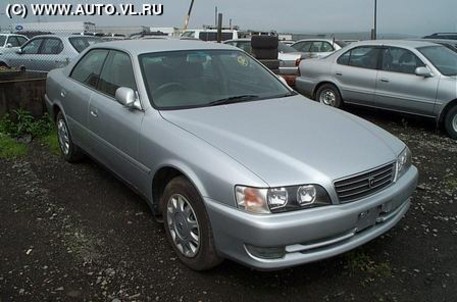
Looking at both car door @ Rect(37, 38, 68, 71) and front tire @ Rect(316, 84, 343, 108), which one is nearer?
front tire @ Rect(316, 84, 343, 108)

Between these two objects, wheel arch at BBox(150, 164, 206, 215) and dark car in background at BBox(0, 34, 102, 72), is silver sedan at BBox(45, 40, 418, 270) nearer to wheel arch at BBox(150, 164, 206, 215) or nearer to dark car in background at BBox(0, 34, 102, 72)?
wheel arch at BBox(150, 164, 206, 215)

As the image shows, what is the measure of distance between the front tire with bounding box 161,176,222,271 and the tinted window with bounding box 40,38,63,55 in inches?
332

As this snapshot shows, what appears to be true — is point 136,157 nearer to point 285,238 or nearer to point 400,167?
point 285,238

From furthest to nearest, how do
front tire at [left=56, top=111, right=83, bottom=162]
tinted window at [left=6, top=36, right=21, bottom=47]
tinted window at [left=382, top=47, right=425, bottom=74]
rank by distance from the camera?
tinted window at [left=6, top=36, right=21, bottom=47], tinted window at [left=382, top=47, right=425, bottom=74], front tire at [left=56, top=111, right=83, bottom=162]

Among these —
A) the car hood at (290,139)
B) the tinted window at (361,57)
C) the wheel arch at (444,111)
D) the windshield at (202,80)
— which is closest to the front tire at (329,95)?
the tinted window at (361,57)

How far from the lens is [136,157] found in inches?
134

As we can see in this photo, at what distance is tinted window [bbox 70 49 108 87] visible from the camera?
172 inches

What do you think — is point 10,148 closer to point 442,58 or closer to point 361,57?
point 361,57

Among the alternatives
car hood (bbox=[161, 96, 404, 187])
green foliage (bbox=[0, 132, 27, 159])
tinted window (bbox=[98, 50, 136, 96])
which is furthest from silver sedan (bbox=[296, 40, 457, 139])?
green foliage (bbox=[0, 132, 27, 159])

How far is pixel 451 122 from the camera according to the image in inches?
256

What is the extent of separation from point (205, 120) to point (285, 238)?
1137 millimetres

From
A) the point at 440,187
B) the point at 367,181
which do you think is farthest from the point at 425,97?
the point at 367,181

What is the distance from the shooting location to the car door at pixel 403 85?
6711 mm

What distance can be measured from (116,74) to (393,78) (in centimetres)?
490
